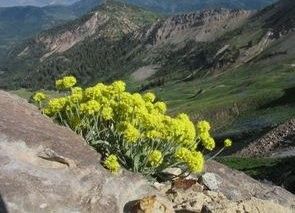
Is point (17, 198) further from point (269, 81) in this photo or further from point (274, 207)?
point (269, 81)

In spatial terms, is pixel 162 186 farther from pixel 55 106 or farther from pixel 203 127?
pixel 55 106

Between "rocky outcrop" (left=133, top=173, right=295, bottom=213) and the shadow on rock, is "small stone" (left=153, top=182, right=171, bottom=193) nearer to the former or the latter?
"rocky outcrop" (left=133, top=173, right=295, bottom=213)

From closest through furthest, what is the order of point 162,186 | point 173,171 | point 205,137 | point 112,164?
point 112,164 < point 162,186 < point 205,137 < point 173,171

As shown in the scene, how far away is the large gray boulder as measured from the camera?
39.8 ft

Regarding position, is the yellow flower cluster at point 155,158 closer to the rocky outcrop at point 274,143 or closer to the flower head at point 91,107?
the flower head at point 91,107

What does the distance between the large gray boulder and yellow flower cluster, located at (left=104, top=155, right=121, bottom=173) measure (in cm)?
12

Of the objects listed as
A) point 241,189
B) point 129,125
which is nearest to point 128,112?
point 129,125

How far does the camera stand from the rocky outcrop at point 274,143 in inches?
1907

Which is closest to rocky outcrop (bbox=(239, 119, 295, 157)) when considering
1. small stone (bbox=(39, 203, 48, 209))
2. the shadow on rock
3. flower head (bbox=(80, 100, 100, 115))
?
flower head (bbox=(80, 100, 100, 115))

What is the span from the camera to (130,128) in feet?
47.1

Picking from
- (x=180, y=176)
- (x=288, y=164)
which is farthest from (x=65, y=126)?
(x=288, y=164)

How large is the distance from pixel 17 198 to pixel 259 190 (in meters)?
7.09

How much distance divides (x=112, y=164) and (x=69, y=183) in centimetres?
114

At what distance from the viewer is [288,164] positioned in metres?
32.3
